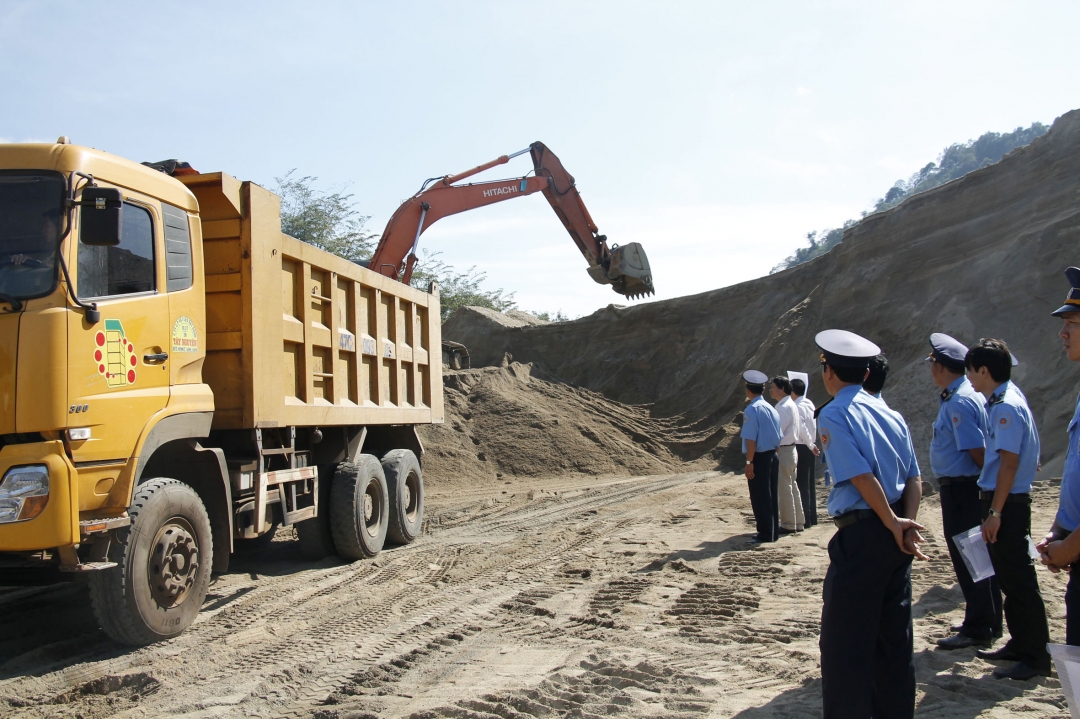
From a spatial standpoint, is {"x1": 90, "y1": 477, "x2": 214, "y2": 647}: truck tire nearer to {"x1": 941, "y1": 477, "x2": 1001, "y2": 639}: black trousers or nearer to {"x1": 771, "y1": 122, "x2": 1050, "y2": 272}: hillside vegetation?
{"x1": 941, "y1": 477, "x2": 1001, "y2": 639}: black trousers

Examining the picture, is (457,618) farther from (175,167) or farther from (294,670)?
(175,167)

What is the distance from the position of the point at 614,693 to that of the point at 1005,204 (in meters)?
18.3

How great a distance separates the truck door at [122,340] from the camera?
4730 millimetres

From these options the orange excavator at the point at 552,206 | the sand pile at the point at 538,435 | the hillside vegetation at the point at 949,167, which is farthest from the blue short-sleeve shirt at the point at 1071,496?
the hillside vegetation at the point at 949,167

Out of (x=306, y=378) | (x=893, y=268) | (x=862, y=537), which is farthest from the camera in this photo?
(x=893, y=268)

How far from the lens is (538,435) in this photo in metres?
18.3

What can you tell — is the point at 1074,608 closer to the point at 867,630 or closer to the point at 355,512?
the point at 867,630

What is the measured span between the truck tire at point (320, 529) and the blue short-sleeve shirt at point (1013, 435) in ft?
19.9

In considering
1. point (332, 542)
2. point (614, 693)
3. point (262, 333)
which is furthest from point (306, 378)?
point (614, 693)

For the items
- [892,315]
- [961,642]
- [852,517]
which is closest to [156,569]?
[852,517]

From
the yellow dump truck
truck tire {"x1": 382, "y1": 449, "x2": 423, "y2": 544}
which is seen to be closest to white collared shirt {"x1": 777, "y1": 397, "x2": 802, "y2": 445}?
truck tire {"x1": 382, "y1": 449, "x2": 423, "y2": 544}

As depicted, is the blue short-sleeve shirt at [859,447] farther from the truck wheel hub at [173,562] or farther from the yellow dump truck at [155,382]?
the truck wheel hub at [173,562]

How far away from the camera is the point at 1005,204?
18.2m

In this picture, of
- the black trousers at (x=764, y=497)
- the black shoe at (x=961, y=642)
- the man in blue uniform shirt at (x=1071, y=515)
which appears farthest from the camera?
the black trousers at (x=764, y=497)
